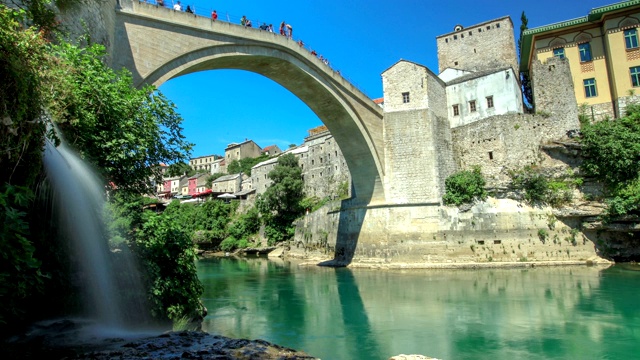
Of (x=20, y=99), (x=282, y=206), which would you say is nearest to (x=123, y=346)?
(x=20, y=99)

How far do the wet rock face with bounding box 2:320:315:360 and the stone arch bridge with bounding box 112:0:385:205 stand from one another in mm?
6580

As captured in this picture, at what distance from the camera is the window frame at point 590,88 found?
20.3m

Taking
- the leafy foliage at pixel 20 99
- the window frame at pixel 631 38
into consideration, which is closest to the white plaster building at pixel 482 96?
the window frame at pixel 631 38

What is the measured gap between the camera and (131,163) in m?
7.05

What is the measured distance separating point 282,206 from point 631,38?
2476 centimetres

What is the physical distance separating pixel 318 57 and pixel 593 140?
12.2 meters

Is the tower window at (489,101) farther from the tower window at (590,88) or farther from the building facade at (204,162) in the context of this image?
the building facade at (204,162)

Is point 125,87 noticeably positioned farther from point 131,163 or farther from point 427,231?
point 427,231

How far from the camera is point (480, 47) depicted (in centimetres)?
2986

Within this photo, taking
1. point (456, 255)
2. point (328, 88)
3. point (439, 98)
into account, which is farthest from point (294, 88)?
point (456, 255)

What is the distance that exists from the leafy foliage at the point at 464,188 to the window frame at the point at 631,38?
920 centimetres

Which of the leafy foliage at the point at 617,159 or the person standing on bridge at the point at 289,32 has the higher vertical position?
the person standing on bridge at the point at 289,32

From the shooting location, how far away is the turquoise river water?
7.59m

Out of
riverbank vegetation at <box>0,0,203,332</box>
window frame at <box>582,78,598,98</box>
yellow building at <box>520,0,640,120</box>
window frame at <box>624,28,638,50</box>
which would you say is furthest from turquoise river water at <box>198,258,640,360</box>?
window frame at <box>624,28,638,50</box>
